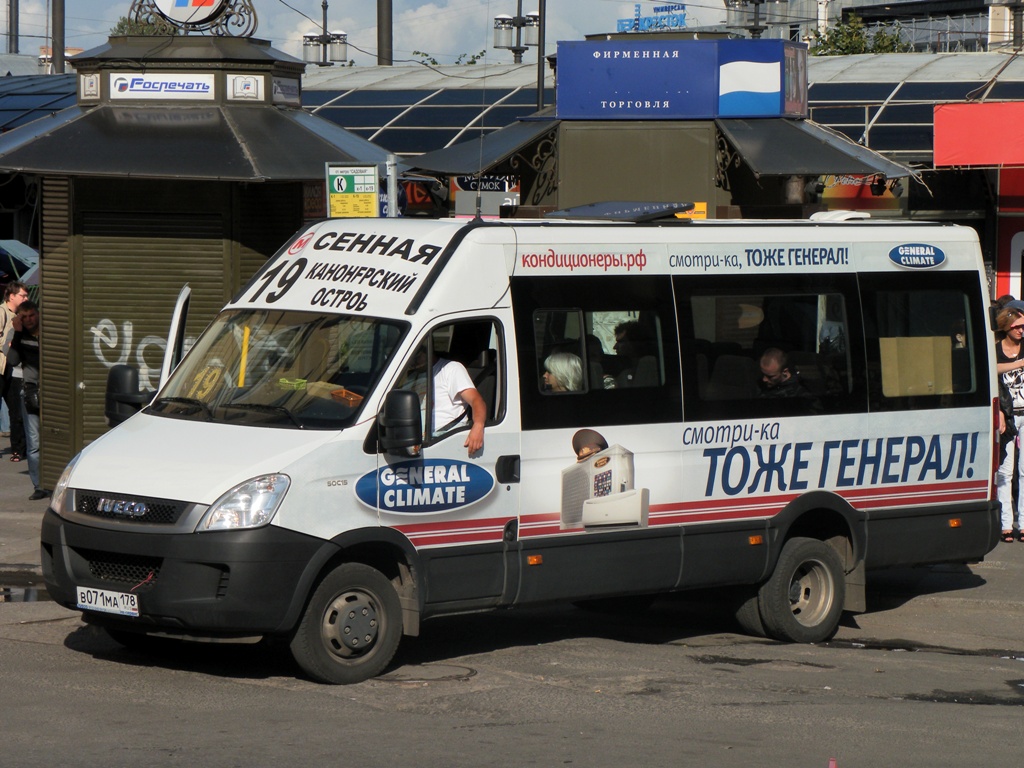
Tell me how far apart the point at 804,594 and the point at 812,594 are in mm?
51

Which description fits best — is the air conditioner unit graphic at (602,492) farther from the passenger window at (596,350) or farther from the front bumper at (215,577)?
the front bumper at (215,577)

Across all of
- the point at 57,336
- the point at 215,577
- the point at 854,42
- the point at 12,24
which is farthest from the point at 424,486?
the point at 12,24

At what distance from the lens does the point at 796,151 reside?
14711mm

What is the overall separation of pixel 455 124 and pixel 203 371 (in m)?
17.4

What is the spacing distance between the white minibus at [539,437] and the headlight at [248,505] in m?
0.01

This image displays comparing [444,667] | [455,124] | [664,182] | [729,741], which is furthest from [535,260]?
[455,124]

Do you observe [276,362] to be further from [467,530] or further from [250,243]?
[250,243]

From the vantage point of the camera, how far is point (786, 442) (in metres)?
9.38

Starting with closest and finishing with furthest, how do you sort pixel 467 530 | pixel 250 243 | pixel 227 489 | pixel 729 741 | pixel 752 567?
pixel 729 741
pixel 227 489
pixel 467 530
pixel 752 567
pixel 250 243

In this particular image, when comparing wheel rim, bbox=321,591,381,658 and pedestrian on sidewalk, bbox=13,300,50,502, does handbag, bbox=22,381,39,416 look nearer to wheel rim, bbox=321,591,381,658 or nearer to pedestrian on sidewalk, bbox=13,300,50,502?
pedestrian on sidewalk, bbox=13,300,50,502

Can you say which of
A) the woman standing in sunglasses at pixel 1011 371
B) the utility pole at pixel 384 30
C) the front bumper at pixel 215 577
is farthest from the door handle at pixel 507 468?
the utility pole at pixel 384 30

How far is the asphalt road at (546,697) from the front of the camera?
658 cm

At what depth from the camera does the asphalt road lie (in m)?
6.58

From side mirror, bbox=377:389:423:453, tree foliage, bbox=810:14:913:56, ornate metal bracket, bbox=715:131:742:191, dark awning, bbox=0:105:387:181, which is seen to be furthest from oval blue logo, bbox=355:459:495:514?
tree foliage, bbox=810:14:913:56
